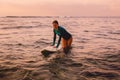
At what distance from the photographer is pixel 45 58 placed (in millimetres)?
10508

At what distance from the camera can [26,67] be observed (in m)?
8.63

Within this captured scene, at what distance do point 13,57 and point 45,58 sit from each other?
1913 mm

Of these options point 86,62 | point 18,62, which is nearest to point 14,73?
point 18,62

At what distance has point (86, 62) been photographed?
32.4 feet

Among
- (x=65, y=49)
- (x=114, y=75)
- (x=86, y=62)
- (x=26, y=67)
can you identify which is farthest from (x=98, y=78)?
(x=65, y=49)

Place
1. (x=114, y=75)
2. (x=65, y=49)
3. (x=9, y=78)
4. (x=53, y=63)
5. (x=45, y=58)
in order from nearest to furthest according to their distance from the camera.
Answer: (x=9, y=78), (x=114, y=75), (x=53, y=63), (x=45, y=58), (x=65, y=49)

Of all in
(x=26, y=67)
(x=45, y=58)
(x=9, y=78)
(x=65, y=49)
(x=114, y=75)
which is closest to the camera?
(x=9, y=78)

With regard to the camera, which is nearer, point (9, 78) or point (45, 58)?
point (9, 78)

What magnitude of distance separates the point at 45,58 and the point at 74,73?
310 cm

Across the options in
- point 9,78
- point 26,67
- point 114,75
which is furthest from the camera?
point 26,67

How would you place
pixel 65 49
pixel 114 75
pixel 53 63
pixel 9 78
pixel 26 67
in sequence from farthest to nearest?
pixel 65 49, pixel 53 63, pixel 26 67, pixel 114 75, pixel 9 78

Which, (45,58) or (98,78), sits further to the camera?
(45,58)

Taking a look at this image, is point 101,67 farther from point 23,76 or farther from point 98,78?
point 23,76

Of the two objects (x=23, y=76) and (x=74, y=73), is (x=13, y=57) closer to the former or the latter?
(x=23, y=76)
